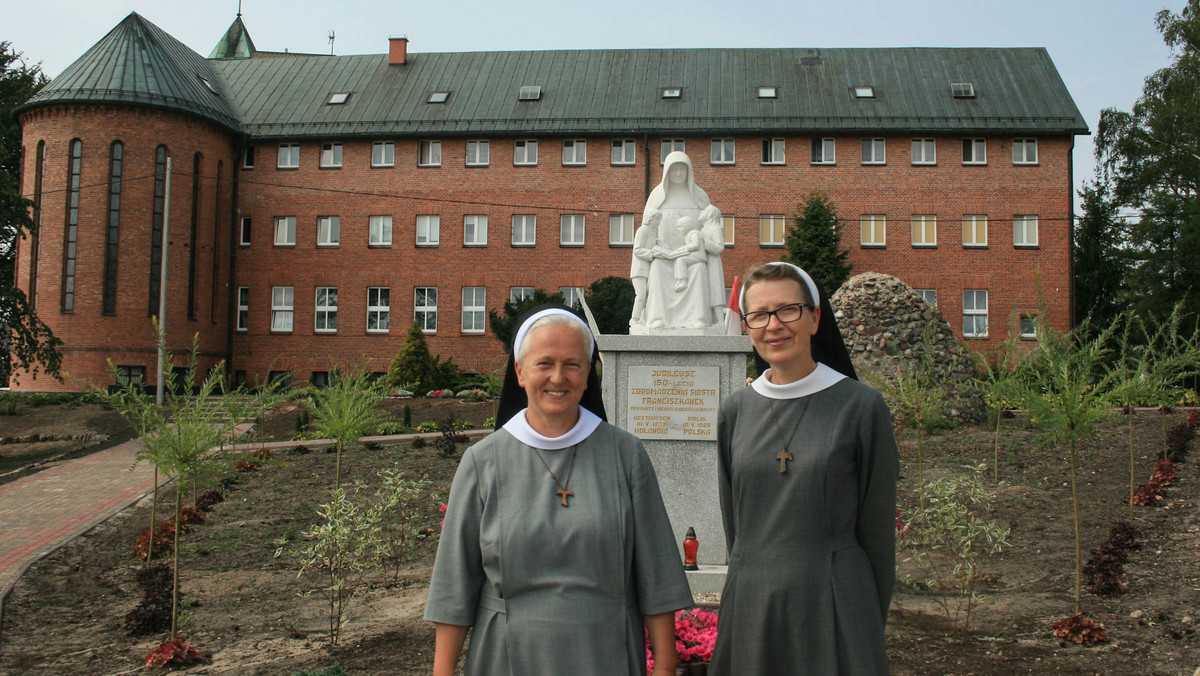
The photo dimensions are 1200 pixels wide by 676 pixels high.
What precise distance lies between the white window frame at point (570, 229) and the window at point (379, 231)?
22.5ft

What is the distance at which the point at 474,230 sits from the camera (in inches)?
1412

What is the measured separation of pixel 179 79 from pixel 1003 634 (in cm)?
3585

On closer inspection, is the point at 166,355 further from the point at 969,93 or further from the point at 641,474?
the point at 969,93

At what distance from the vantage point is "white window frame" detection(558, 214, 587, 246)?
3528 cm

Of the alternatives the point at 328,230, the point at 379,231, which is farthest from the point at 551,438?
the point at 328,230

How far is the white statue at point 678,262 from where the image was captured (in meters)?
8.85

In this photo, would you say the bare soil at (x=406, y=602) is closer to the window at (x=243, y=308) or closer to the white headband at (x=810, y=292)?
the white headband at (x=810, y=292)

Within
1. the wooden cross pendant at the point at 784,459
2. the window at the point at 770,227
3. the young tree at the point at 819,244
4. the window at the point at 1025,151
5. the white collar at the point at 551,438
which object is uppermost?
the window at the point at 1025,151

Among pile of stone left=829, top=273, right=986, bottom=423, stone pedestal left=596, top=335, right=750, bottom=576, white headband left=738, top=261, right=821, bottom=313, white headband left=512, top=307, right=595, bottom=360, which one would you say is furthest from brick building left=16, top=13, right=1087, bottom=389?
white headband left=512, top=307, right=595, bottom=360

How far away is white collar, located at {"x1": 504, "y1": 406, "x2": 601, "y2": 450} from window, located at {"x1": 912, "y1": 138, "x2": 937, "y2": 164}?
113 ft

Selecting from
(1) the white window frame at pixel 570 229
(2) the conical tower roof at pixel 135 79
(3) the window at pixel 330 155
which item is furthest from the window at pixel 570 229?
(2) the conical tower roof at pixel 135 79

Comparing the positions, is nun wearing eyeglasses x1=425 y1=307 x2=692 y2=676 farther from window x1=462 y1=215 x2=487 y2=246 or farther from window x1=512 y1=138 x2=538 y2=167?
window x1=512 y1=138 x2=538 y2=167

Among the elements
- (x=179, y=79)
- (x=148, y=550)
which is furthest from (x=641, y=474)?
(x=179, y=79)

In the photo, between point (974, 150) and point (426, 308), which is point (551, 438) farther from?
point (974, 150)
